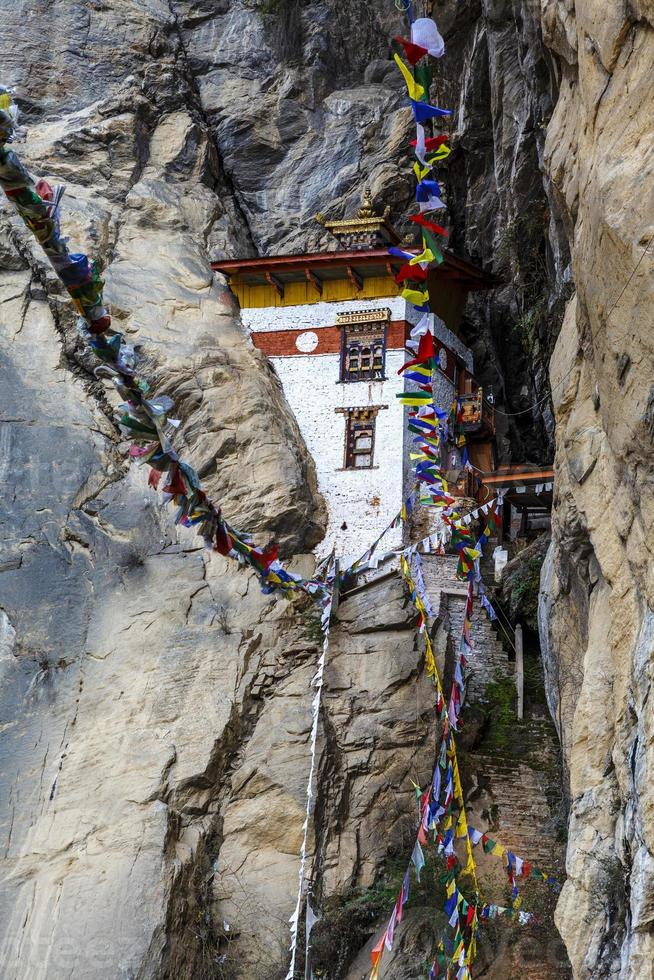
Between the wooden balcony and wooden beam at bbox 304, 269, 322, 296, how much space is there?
4202mm

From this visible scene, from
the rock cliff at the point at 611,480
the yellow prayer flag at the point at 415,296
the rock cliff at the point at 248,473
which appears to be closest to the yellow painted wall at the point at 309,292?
the rock cliff at the point at 248,473

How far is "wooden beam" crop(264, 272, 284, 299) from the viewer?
25.4 metres

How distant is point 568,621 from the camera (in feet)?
47.4

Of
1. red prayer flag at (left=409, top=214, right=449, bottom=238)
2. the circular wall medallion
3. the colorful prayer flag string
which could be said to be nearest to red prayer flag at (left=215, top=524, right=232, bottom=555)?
the colorful prayer flag string

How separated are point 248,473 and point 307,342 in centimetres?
506

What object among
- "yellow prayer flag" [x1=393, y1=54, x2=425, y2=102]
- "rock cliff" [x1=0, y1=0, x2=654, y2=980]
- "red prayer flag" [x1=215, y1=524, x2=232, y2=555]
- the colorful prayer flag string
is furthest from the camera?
"red prayer flag" [x1=215, y1=524, x2=232, y2=555]

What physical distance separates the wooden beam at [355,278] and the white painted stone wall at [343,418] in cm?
37

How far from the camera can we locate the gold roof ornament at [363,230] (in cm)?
2512

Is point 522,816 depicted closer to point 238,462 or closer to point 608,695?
point 608,695

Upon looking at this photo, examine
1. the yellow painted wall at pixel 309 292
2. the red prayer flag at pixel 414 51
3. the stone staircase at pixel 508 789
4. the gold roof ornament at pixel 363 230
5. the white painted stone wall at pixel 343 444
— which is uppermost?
the gold roof ornament at pixel 363 230

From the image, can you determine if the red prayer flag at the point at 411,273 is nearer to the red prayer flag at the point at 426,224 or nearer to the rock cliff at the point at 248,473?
the red prayer flag at the point at 426,224

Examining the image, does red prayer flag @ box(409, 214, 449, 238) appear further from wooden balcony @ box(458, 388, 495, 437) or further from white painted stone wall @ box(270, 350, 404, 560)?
wooden balcony @ box(458, 388, 495, 437)

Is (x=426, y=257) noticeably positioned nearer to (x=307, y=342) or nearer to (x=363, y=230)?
(x=307, y=342)

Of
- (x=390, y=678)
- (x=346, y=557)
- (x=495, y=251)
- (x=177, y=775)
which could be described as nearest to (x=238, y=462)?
(x=346, y=557)
